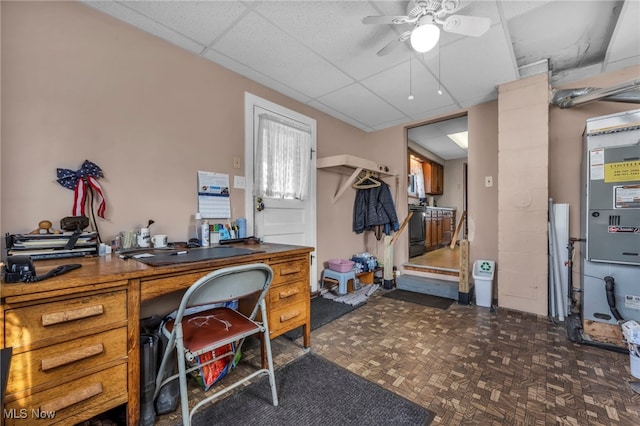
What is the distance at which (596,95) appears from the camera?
233 centimetres

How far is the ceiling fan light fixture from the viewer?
152 centimetres

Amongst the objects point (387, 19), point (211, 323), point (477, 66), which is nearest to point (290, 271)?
point (211, 323)

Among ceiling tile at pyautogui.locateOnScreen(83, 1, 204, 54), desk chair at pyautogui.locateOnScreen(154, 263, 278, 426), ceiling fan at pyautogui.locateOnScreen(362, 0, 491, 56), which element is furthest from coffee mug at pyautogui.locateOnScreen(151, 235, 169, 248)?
ceiling fan at pyautogui.locateOnScreen(362, 0, 491, 56)

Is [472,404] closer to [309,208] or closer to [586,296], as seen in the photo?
[586,296]

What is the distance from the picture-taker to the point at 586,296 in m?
2.14

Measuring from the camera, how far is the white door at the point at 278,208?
8.34 ft

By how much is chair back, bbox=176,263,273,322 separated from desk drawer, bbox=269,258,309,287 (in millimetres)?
399

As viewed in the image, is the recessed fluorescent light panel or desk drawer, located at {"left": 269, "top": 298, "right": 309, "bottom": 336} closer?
desk drawer, located at {"left": 269, "top": 298, "right": 309, "bottom": 336}

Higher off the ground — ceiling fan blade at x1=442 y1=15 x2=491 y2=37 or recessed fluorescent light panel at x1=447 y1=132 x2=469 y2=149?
recessed fluorescent light panel at x1=447 y1=132 x2=469 y2=149

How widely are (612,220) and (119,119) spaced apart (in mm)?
3778

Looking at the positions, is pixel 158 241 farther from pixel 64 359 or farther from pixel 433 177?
pixel 433 177

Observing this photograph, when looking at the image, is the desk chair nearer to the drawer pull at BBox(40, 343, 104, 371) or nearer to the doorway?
the drawer pull at BBox(40, 343, 104, 371)

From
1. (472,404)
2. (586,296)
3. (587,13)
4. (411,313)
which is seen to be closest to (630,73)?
(587,13)

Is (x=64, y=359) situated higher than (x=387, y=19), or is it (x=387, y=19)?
(x=387, y=19)
